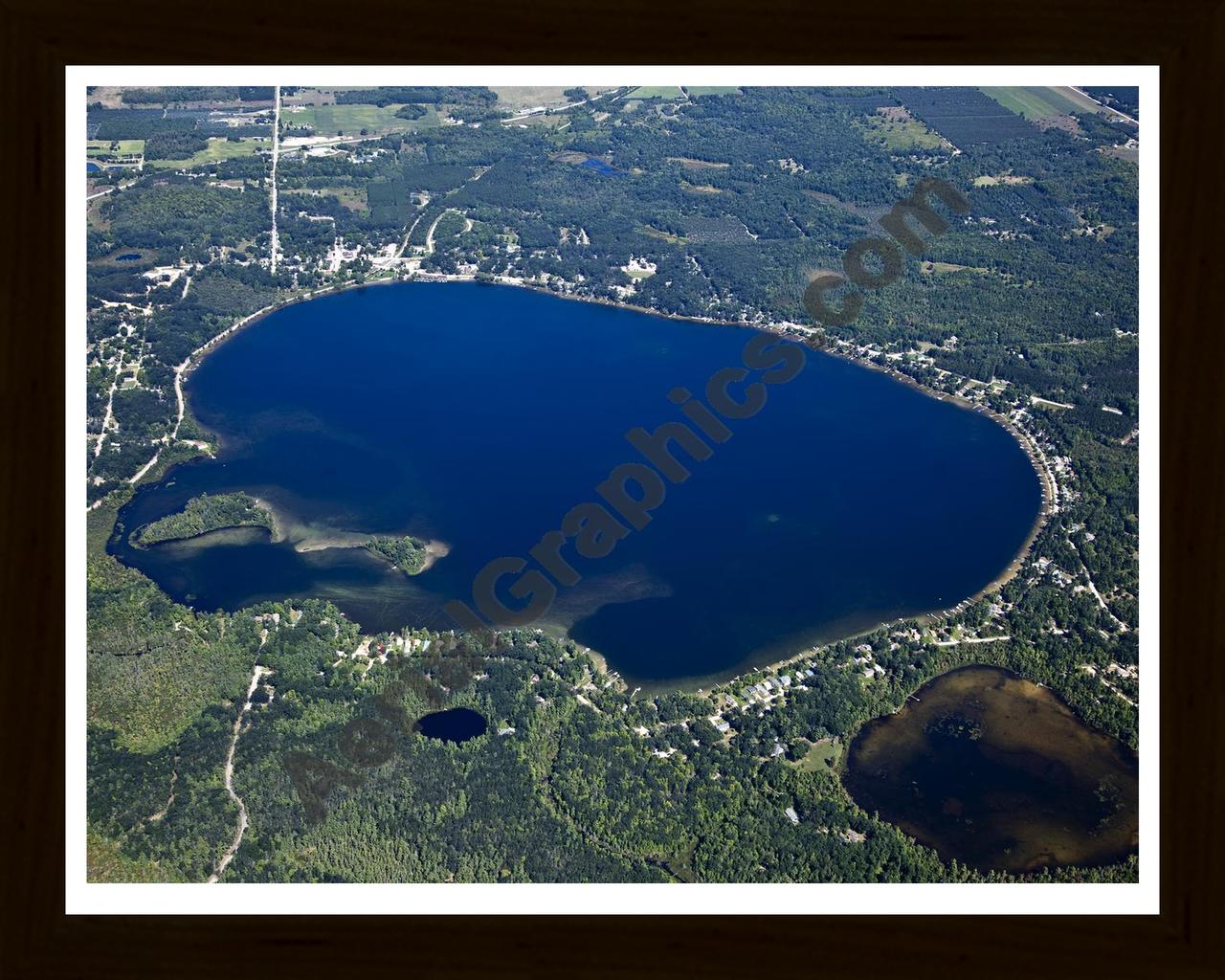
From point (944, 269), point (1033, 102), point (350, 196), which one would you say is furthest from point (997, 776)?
point (1033, 102)

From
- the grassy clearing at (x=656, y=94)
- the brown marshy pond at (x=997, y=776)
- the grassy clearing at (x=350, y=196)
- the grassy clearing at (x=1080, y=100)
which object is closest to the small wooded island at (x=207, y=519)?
the brown marshy pond at (x=997, y=776)

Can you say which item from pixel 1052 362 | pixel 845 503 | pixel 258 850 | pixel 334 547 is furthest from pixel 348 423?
pixel 1052 362

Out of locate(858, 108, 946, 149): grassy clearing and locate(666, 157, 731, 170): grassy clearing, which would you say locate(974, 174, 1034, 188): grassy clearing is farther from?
locate(666, 157, 731, 170): grassy clearing

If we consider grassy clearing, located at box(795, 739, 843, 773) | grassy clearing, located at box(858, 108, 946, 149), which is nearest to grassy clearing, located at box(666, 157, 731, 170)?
grassy clearing, located at box(858, 108, 946, 149)
